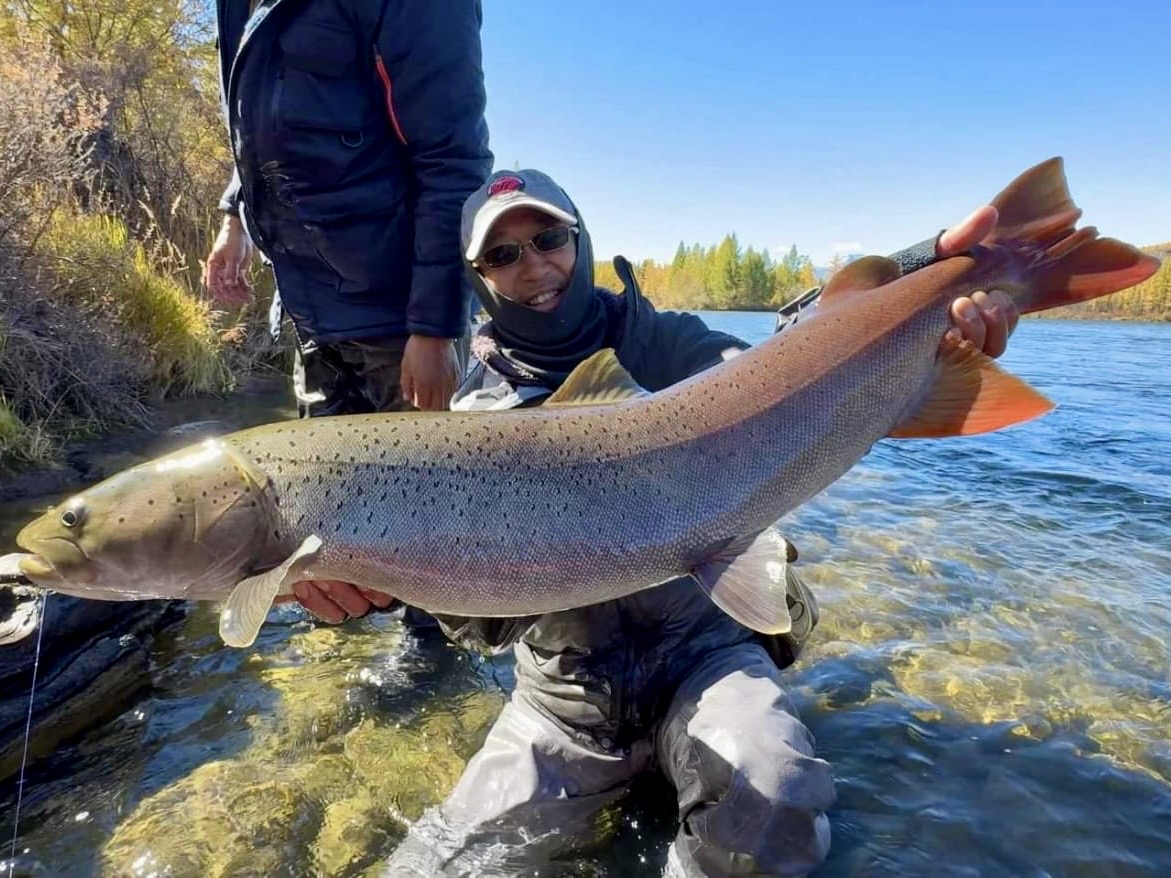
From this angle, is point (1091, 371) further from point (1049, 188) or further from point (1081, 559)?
point (1049, 188)

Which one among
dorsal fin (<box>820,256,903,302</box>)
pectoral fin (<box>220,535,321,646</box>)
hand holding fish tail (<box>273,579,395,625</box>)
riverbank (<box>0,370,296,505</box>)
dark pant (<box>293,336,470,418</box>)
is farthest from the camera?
riverbank (<box>0,370,296,505</box>)

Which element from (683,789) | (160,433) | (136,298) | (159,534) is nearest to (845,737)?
(683,789)

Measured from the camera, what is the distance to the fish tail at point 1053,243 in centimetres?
244

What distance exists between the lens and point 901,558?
5723 mm

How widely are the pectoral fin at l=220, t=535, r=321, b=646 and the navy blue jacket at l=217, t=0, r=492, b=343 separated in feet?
3.86

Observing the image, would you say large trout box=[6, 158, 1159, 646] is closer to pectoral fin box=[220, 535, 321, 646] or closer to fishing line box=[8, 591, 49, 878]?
pectoral fin box=[220, 535, 321, 646]

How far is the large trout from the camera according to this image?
226 cm

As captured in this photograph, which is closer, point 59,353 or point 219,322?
point 59,353

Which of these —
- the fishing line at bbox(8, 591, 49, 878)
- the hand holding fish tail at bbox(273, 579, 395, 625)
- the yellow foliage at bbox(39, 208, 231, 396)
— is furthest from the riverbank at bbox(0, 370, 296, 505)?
the hand holding fish tail at bbox(273, 579, 395, 625)

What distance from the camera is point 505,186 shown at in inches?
114

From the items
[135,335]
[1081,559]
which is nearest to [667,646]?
[1081,559]

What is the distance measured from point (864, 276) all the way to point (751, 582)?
111 centimetres

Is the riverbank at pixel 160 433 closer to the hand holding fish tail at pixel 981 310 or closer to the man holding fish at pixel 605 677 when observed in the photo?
the man holding fish at pixel 605 677

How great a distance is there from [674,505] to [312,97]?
2.16m
